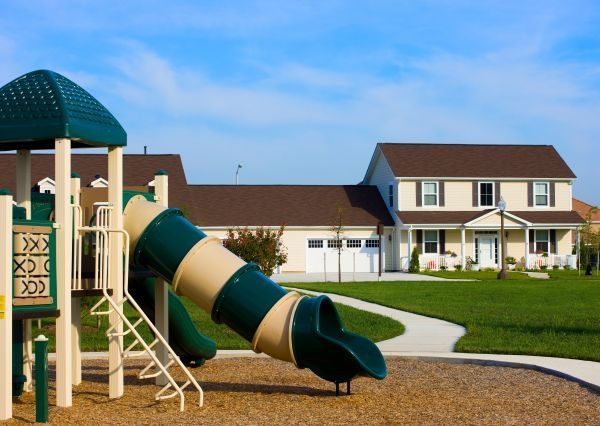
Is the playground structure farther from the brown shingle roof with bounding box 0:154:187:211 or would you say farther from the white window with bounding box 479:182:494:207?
the white window with bounding box 479:182:494:207

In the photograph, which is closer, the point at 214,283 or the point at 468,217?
the point at 214,283

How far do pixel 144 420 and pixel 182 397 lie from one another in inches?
29.4

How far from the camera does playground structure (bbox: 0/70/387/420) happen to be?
9836 mm

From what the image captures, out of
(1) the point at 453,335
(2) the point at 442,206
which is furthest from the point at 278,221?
(1) the point at 453,335

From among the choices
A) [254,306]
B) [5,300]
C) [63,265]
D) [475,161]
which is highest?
[475,161]

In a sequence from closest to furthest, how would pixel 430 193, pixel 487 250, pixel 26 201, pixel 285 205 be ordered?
1. pixel 26 201
2. pixel 430 193
3. pixel 487 250
4. pixel 285 205

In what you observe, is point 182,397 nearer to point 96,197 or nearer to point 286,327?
point 286,327

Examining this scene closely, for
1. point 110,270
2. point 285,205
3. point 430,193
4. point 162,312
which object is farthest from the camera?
point 285,205

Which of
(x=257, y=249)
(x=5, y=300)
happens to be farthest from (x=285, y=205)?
(x=5, y=300)

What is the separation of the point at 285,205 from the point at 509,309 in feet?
88.7

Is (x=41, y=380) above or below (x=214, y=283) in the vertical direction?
below

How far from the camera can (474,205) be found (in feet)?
163

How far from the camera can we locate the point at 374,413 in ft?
33.3

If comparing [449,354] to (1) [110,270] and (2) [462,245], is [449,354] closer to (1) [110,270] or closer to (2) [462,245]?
(1) [110,270]
